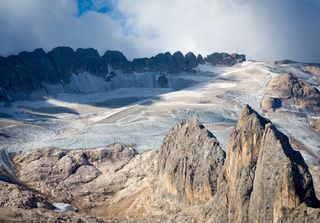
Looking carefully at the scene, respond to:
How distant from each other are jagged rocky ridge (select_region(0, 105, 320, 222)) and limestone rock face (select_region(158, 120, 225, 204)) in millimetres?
118

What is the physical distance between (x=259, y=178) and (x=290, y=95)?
125280 mm

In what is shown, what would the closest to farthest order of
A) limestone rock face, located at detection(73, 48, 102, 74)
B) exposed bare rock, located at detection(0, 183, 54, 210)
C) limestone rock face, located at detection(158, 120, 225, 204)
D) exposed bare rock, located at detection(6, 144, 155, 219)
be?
limestone rock face, located at detection(158, 120, 225, 204), exposed bare rock, located at detection(0, 183, 54, 210), exposed bare rock, located at detection(6, 144, 155, 219), limestone rock face, located at detection(73, 48, 102, 74)

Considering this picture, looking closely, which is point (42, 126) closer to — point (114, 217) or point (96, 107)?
point (96, 107)

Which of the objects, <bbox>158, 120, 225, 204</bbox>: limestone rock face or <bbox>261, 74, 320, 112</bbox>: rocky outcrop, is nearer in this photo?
<bbox>158, 120, 225, 204</bbox>: limestone rock face

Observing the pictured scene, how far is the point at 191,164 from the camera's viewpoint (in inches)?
2746

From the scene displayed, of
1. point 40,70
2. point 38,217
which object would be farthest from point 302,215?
point 40,70

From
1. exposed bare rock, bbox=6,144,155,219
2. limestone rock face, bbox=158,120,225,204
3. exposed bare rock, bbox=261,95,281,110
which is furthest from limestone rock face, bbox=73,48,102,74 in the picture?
limestone rock face, bbox=158,120,225,204

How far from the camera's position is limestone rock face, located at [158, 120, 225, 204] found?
66.4m

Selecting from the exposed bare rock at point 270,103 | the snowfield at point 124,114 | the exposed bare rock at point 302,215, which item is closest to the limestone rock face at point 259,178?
the exposed bare rock at point 302,215

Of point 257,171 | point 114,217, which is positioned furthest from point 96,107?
point 257,171

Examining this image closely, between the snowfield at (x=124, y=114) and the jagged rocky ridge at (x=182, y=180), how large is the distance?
9023 millimetres

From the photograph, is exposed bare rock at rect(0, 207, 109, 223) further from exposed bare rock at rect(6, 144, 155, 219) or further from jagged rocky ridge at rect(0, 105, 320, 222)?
exposed bare rock at rect(6, 144, 155, 219)

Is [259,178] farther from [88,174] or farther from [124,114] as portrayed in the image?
[124,114]

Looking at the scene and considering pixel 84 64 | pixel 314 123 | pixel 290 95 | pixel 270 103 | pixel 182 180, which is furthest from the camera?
pixel 84 64
